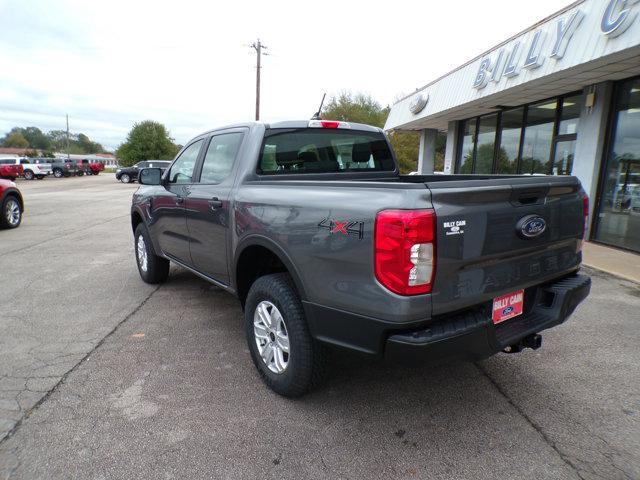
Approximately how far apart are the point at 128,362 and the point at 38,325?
143 cm

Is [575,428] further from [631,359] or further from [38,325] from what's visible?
A: [38,325]

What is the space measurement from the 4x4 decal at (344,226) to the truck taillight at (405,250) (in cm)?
10

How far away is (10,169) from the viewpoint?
105 feet

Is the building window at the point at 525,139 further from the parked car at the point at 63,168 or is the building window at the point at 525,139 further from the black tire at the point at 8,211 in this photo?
the parked car at the point at 63,168

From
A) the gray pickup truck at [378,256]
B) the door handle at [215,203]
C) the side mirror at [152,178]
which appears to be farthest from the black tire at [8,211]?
the door handle at [215,203]

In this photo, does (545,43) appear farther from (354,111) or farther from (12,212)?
(354,111)

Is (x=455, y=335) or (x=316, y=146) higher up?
(x=316, y=146)

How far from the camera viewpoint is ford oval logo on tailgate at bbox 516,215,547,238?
2365 mm

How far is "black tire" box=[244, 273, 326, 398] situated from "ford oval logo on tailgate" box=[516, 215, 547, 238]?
1303 mm

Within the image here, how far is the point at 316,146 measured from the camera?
3750 millimetres

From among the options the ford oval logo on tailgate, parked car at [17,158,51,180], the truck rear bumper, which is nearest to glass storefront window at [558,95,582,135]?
the truck rear bumper

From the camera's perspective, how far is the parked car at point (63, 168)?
3853 centimetres

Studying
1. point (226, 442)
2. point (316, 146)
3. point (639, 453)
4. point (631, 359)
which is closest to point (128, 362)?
point (226, 442)

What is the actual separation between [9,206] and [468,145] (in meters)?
13.1
